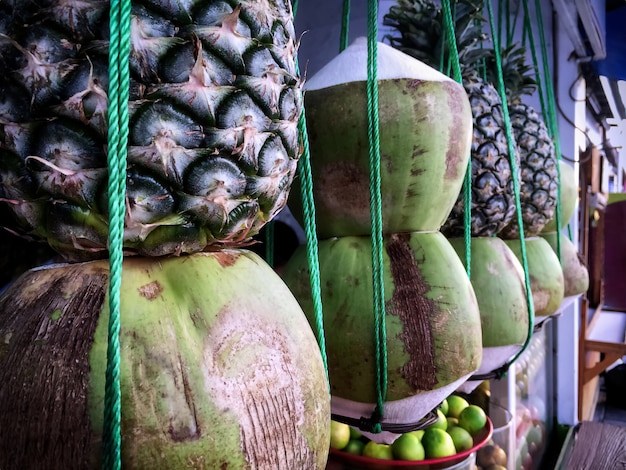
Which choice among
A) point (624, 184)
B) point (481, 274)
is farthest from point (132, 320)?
point (624, 184)

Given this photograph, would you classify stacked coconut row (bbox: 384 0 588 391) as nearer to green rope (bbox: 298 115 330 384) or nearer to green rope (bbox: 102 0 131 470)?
green rope (bbox: 298 115 330 384)

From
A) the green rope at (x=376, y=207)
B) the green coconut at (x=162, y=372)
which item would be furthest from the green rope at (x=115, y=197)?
the green rope at (x=376, y=207)

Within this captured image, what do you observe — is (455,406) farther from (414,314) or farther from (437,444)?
(414,314)

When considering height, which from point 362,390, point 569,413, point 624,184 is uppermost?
point 624,184

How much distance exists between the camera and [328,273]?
0.80 m

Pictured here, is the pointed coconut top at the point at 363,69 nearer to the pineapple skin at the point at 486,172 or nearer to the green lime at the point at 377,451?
the pineapple skin at the point at 486,172

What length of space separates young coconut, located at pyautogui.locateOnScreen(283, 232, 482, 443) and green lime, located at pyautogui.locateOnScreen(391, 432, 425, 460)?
0.52 m

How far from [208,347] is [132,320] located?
0.07 metres

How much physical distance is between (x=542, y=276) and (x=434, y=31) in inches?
28.1

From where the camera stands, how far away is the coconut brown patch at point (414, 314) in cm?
75

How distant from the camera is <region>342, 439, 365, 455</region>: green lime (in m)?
1.32

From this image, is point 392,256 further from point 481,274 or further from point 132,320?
point 132,320

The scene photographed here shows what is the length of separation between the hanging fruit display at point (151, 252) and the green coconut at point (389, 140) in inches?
13.0

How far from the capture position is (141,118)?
416 mm
